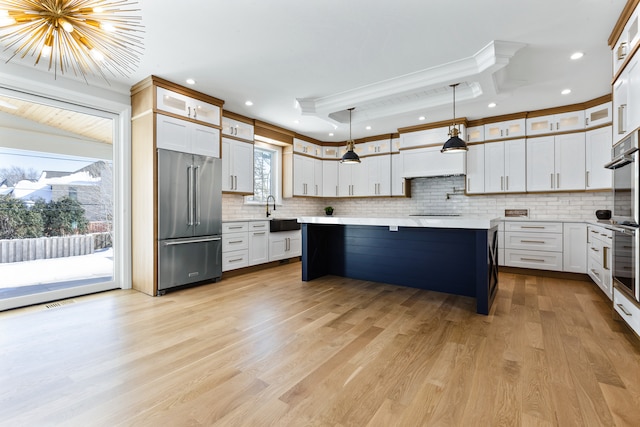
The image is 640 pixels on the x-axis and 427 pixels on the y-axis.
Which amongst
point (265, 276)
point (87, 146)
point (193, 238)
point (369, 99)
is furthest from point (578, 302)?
point (87, 146)

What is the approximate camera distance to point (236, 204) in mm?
5523

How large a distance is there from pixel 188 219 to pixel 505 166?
17.0ft

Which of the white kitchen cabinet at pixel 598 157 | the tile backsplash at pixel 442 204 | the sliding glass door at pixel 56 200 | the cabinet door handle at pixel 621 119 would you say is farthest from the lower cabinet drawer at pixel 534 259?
the sliding glass door at pixel 56 200

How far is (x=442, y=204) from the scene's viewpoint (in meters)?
6.11

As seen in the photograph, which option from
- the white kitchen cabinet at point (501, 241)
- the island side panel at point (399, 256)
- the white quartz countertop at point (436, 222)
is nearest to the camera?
the white quartz countertop at point (436, 222)

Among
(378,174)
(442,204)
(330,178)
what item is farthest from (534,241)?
(330,178)

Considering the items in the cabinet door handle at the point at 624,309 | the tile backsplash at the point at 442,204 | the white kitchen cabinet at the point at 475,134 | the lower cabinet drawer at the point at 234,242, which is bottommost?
the cabinet door handle at the point at 624,309

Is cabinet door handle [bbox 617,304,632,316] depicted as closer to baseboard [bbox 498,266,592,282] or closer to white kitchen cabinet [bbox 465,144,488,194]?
baseboard [bbox 498,266,592,282]

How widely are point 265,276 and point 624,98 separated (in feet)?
15.4

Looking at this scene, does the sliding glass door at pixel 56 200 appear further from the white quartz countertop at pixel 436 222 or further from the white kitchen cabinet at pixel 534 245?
the white kitchen cabinet at pixel 534 245

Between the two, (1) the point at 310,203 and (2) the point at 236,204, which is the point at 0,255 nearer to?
(2) the point at 236,204

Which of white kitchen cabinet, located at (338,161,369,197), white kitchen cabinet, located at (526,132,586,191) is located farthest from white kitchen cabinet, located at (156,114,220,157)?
white kitchen cabinet, located at (526,132,586,191)

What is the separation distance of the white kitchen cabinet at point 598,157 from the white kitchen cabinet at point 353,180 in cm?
379

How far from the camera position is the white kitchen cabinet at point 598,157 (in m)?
4.44
